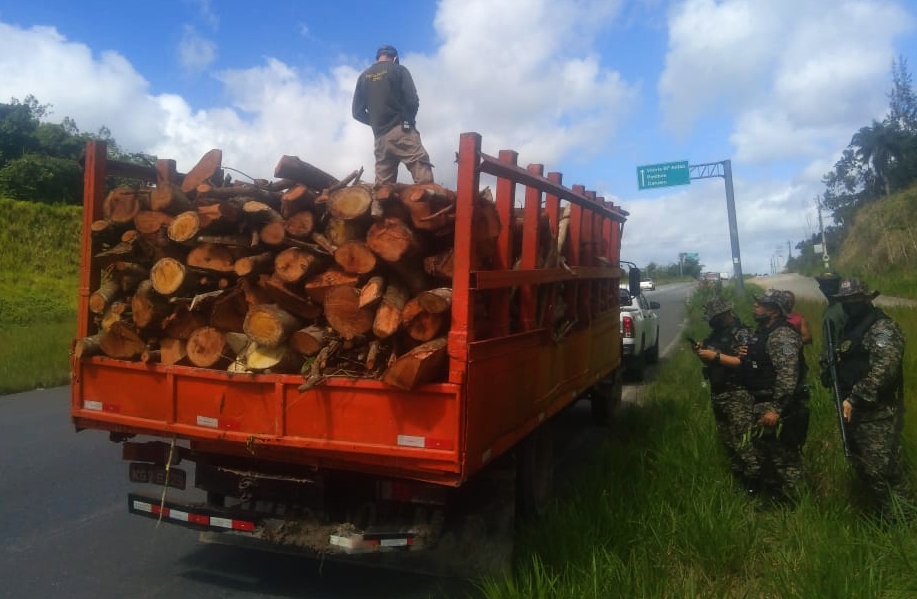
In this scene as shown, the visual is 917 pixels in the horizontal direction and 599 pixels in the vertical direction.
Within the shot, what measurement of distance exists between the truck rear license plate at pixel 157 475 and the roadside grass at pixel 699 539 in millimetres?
1812

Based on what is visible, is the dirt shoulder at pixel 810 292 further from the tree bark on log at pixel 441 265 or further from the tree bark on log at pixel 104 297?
the tree bark on log at pixel 104 297

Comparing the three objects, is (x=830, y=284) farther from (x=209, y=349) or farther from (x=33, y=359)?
(x=33, y=359)

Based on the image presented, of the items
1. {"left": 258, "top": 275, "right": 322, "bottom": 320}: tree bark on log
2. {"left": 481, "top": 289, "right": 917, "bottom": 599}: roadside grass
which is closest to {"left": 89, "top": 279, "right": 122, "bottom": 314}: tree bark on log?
{"left": 258, "top": 275, "right": 322, "bottom": 320}: tree bark on log

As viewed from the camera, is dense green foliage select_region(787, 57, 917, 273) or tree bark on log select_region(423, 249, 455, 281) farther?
dense green foliage select_region(787, 57, 917, 273)

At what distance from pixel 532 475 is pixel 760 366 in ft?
5.99

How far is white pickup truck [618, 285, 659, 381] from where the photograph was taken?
1152 cm

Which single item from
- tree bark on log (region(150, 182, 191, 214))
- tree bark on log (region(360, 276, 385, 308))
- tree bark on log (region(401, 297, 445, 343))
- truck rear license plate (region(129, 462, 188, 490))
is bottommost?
truck rear license plate (region(129, 462, 188, 490))

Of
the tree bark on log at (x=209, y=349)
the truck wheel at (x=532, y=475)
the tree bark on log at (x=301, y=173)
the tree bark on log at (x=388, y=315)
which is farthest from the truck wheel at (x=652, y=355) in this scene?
the tree bark on log at (x=209, y=349)

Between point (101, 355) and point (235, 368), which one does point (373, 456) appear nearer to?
point (235, 368)

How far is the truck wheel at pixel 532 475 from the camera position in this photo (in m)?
4.53

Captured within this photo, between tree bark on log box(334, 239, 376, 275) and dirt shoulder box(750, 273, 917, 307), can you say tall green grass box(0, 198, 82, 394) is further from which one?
dirt shoulder box(750, 273, 917, 307)

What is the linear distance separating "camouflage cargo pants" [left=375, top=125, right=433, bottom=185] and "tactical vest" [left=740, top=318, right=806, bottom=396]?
110 inches

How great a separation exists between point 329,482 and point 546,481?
5.55ft

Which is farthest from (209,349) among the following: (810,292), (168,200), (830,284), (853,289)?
(810,292)
